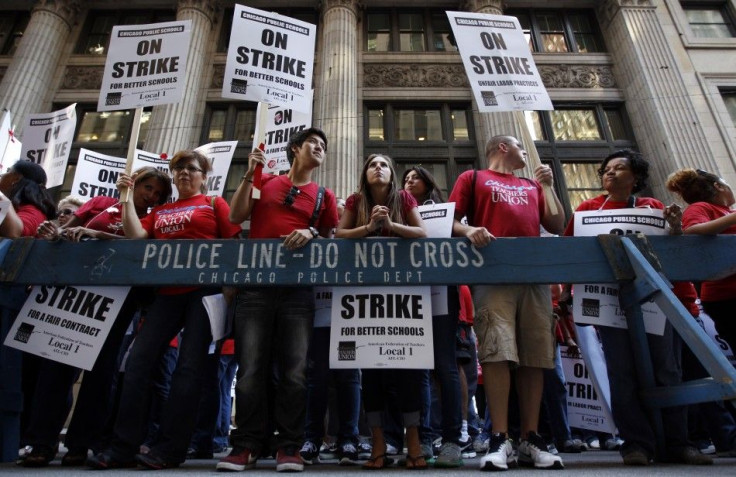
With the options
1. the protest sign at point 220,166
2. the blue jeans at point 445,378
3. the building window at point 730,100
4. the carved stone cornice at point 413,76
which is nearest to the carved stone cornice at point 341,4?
the carved stone cornice at point 413,76

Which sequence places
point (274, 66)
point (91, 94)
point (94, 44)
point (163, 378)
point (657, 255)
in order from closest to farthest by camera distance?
1. point (657, 255)
2. point (163, 378)
3. point (274, 66)
4. point (91, 94)
5. point (94, 44)

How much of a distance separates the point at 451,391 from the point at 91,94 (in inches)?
565

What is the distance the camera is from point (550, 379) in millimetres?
3846

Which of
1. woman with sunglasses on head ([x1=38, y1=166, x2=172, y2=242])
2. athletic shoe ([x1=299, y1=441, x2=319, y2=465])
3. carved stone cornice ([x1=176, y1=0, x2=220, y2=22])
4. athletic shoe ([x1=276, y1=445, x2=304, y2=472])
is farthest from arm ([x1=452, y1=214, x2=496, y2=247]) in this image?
carved stone cornice ([x1=176, y1=0, x2=220, y2=22])

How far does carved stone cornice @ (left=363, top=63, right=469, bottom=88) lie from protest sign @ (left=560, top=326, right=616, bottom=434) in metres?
10.4

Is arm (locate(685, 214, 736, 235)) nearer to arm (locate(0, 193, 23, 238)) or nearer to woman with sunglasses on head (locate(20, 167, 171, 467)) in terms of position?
woman with sunglasses on head (locate(20, 167, 171, 467))

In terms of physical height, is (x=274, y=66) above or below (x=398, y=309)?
above

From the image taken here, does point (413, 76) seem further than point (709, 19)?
No

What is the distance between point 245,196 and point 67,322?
1.48m

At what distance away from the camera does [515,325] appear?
3.15 metres

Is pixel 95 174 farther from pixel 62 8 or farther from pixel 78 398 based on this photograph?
pixel 62 8

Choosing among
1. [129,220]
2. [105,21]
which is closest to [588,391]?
[129,220]

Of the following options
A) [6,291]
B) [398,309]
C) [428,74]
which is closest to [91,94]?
[428,74]

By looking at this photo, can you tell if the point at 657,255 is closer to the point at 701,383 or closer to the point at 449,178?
the point at 701,383
